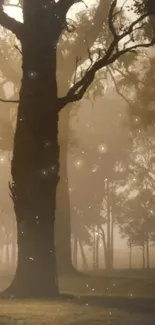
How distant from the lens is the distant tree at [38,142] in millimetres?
14641

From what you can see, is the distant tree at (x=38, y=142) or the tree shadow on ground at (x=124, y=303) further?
the distant tree at (x=38, y=142)

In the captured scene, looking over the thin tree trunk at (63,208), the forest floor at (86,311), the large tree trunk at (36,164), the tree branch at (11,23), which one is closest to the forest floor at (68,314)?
the forest floor at (86,311)

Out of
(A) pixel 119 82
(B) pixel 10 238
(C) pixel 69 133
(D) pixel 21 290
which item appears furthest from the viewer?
(B) pixel 10 238

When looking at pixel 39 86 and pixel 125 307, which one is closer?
pixel 125 307

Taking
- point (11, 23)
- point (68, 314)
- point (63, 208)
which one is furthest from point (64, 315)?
point (63, 208)

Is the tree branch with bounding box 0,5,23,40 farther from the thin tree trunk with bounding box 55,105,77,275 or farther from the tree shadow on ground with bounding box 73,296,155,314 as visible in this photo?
the thin tree trunk with bounding box 55,105,77,275

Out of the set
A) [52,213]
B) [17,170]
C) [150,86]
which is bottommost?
[52,213]

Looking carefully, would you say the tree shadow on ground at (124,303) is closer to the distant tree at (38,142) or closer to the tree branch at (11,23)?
the distant tree at (38,142)

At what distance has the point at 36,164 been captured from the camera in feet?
48.4

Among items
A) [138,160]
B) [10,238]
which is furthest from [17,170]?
[10,238]

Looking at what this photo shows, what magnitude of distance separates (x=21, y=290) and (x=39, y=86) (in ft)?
16.4

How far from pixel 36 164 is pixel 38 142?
55 cm

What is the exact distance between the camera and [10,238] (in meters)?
63.9

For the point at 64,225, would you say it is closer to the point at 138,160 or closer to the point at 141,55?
the point at 141,55
